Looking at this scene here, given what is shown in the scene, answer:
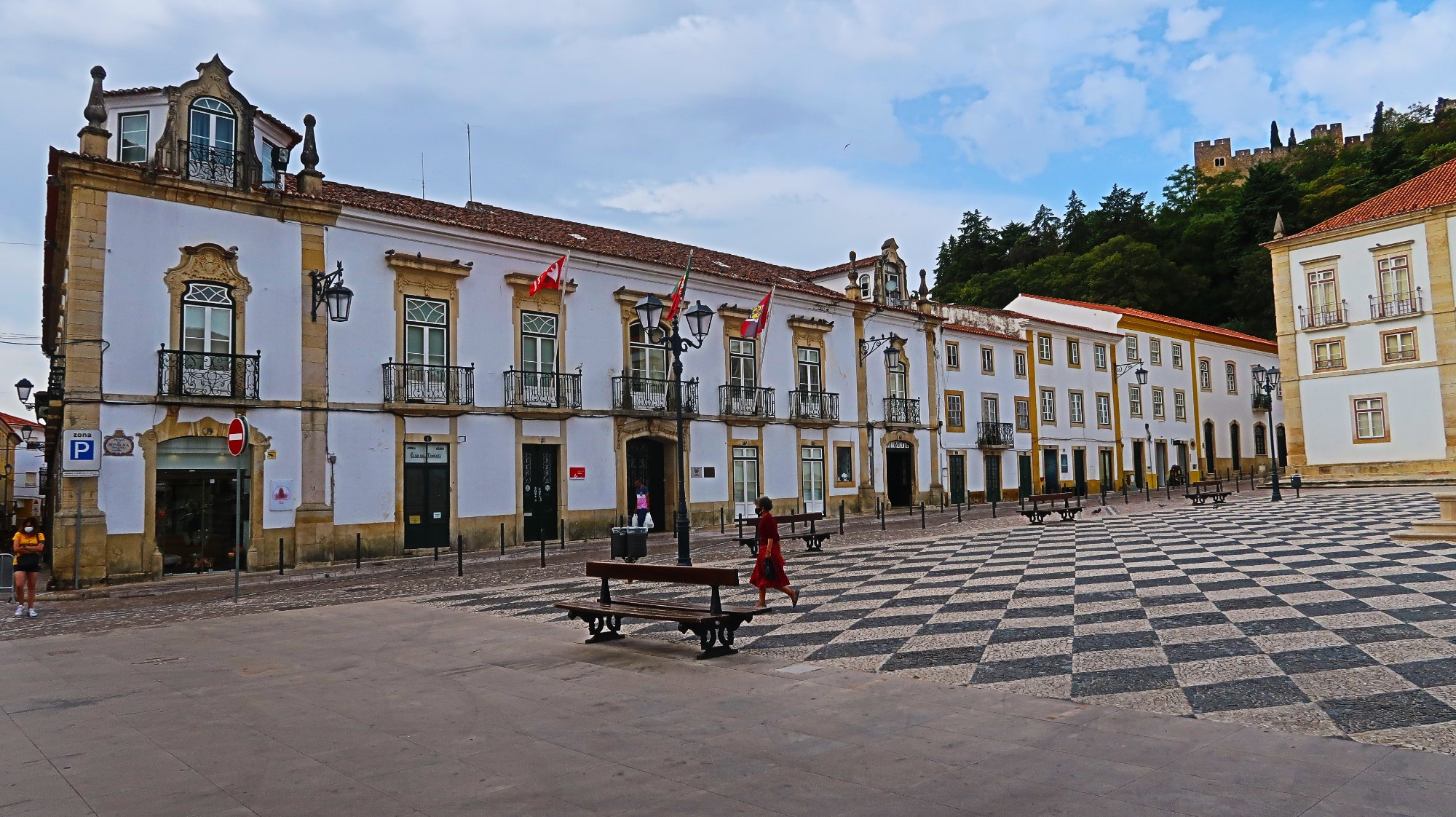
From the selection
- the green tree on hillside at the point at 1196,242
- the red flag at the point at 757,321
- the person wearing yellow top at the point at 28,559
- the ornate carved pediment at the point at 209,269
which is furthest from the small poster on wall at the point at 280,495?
the green tree on hillside at the point at 1196,242

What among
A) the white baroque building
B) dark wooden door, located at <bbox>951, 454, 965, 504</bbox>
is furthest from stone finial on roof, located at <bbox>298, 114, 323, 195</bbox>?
dark wooden door, located at <bbox>951, 454, 965, 504</bbox>

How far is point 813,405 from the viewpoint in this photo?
30312mm

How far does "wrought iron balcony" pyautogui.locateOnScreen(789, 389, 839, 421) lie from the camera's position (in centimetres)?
2966

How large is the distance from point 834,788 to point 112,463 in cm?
1777

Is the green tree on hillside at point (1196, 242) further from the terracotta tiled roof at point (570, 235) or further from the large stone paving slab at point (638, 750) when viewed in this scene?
the large stone paving slab at point (638, 750)

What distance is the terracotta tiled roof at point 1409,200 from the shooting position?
3382 centimetres

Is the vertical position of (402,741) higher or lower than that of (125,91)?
lower

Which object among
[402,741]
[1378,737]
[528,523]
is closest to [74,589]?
[528,523]

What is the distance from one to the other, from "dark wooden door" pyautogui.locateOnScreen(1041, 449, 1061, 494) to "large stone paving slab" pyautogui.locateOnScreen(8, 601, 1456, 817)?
114 feet

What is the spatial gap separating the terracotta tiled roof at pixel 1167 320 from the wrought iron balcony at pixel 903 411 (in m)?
14.0

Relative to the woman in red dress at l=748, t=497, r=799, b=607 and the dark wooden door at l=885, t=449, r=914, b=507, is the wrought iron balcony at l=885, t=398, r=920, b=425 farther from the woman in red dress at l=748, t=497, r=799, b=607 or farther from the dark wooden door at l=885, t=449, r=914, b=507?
the woman in red dress at l=748, t=497, r=799, b=607

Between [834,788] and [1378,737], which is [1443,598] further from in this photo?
[834,788]

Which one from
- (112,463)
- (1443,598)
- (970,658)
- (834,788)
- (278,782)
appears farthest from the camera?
(112,463)

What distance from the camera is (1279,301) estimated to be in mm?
38688
